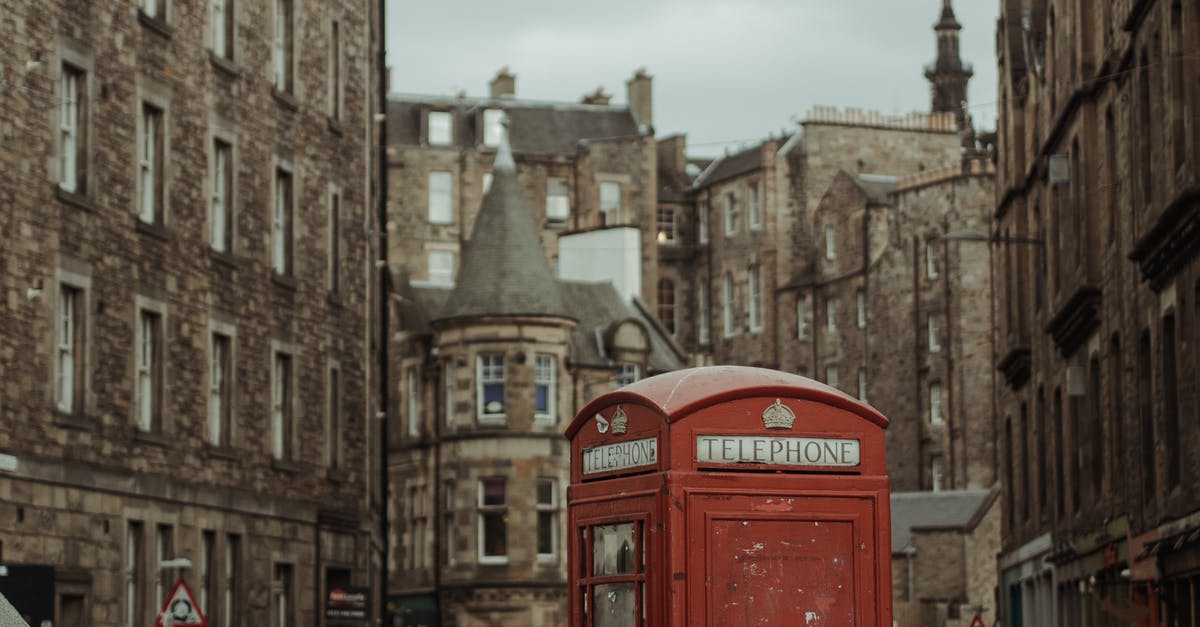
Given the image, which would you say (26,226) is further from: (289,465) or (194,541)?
(289,465)

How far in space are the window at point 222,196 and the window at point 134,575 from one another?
16.9ft

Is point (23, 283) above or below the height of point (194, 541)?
above

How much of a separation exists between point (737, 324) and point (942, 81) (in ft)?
89.6

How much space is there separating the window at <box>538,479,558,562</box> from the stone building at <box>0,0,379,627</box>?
50.4 feet

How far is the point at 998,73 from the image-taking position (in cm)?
5000

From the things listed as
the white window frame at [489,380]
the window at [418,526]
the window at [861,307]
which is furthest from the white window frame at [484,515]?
the window at [861,307]

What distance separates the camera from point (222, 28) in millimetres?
35688

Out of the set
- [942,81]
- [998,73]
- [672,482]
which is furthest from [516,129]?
[672,482]

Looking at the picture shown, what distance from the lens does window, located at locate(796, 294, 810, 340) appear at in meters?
98.2

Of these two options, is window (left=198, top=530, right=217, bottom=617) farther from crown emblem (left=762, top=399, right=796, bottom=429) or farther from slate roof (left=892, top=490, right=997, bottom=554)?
slate roof (left=892, top=490, right=997, bottom=554)

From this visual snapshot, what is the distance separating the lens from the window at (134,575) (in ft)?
103

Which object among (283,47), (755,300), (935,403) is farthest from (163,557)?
(755,300)

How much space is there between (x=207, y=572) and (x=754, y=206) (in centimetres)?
6770

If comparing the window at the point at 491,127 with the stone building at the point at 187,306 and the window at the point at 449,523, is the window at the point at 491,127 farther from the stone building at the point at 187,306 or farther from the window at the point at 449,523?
the stone building at the point at 187,306
